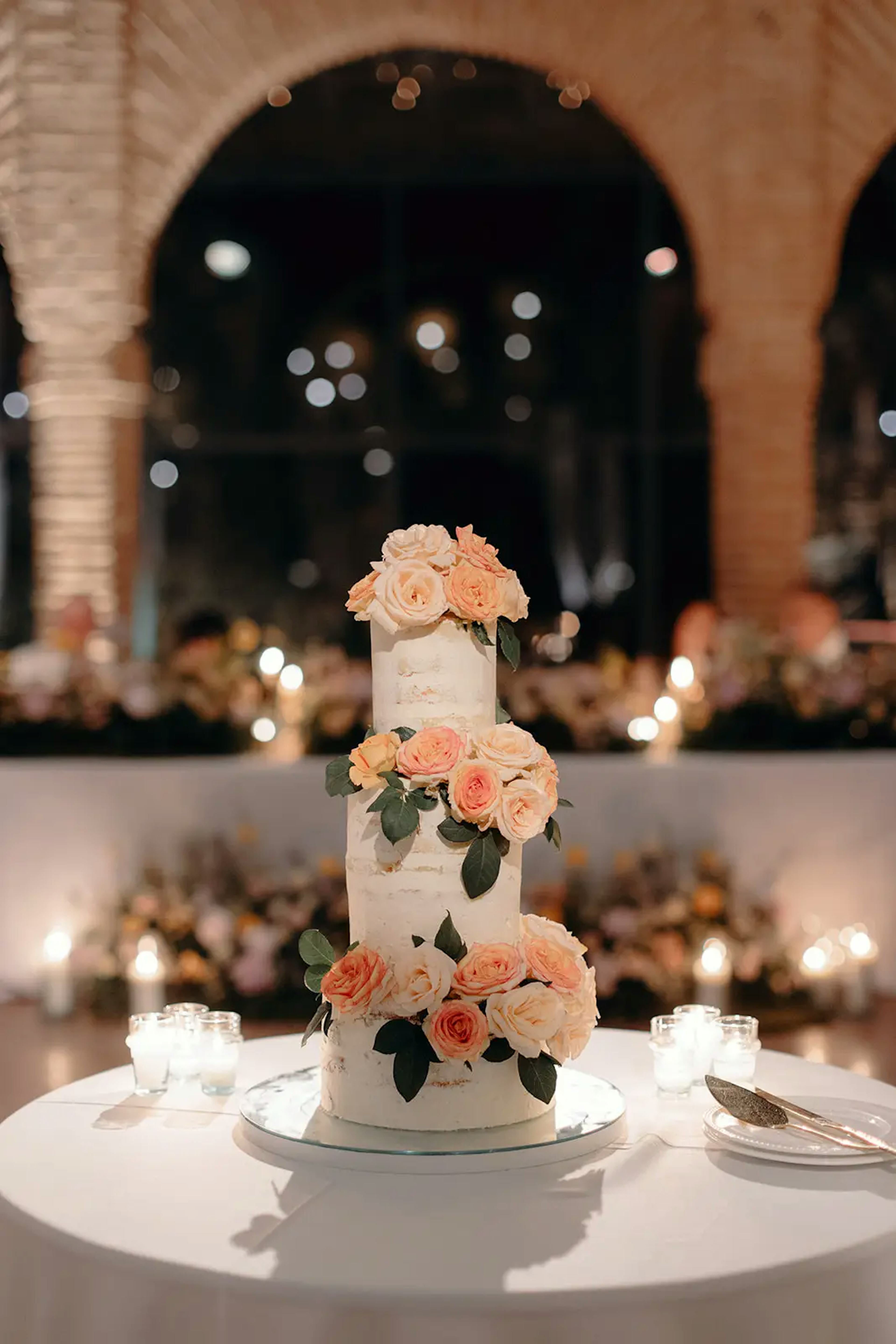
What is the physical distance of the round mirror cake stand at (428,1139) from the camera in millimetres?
2062

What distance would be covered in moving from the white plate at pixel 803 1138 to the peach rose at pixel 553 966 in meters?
0.29

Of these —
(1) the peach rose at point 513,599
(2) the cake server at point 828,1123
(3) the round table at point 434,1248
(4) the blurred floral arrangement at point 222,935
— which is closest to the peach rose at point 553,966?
(3) the round table at point 434,1248

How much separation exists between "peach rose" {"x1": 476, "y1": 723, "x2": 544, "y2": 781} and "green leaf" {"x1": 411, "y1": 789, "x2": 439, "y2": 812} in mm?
90

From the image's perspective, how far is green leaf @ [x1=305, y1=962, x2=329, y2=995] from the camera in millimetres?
2230

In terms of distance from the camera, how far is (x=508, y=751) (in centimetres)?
219

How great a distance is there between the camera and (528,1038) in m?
2.12

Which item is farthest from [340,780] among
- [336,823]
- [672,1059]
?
[336,823]

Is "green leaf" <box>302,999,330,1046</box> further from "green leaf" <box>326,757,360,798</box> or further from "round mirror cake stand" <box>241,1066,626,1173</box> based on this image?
"green leaf" <box>326,757,360,798</box>

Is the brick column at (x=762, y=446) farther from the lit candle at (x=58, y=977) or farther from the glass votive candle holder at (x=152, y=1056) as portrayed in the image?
the glass votive candle holder at (x=152, y=1056)

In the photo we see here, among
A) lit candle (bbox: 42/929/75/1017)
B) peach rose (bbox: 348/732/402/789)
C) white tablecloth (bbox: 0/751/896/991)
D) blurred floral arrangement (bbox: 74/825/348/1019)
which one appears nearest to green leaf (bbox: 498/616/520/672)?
peach rose (bbox: 348/732/402/789)

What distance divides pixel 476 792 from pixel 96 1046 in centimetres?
345

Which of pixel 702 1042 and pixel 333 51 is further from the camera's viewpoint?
pixel 333 51

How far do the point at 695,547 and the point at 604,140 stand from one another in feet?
10.7

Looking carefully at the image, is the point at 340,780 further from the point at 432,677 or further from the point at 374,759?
the point at 432,677
